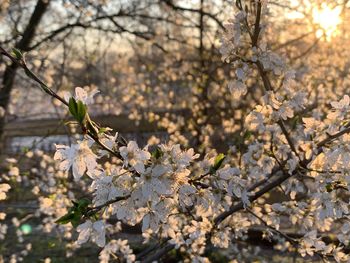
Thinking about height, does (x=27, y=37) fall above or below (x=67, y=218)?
above

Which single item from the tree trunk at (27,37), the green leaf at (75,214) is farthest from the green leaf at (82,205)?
the tree trunk at (27,37)

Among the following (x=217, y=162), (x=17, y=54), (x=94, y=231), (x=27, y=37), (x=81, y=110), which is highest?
(x=27, y=37)

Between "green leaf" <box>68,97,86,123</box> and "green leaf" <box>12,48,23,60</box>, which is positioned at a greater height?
"green leaf" <box>12,48,23,60</box>

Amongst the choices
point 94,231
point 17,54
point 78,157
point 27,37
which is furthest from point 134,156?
point 27,37

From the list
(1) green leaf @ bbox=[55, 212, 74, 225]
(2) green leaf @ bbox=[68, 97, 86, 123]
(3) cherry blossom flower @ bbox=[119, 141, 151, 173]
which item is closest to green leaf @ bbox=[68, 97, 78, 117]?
(2) green leaf @ bbox=[68, 97, 86, 123]

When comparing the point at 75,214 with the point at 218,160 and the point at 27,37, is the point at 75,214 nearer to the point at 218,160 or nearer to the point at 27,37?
the point at 218,160

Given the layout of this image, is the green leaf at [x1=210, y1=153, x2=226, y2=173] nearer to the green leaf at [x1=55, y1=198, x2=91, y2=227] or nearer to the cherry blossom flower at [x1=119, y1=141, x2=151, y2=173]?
the cherry blossom flower at [x1=119, y1=141, x2=151, y2=173]

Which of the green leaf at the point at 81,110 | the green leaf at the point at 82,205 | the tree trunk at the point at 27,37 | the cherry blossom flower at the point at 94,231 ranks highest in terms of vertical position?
the tree trunk at the point at 27,37

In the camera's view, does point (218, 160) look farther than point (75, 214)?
Yes

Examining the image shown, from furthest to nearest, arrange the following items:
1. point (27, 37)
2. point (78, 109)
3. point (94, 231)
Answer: point (27, 37) < point (94, 231) < point (78, 109)

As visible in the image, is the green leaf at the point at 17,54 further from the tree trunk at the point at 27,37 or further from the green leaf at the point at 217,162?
the tree trunk at the point at 27,37

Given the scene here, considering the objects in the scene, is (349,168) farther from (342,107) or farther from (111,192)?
(111,192)

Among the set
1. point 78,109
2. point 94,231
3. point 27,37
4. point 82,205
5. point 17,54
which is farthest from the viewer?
point 27,37
